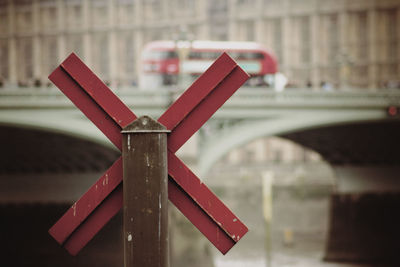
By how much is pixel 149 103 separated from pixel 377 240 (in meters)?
10.7

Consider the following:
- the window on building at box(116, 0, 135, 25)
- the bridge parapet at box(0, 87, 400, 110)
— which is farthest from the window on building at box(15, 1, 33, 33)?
the bridge parapet at box(0, 87, 400, 110)

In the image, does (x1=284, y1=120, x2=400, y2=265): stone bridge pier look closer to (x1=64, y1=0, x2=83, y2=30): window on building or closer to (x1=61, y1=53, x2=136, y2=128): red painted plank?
(x1=61, y1=53, x2=136, y2=128): red painted plank

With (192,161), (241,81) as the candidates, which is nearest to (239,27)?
(192,161)

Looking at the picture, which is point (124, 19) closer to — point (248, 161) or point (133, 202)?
point (248, 161)

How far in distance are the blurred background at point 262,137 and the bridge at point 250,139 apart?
0.04 meters

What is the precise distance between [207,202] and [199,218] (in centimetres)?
6

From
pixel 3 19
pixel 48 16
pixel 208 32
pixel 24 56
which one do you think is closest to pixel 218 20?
pixel 208 32

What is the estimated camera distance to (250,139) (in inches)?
744

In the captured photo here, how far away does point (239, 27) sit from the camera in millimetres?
47875

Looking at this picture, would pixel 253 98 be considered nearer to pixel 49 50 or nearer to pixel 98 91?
pixel 98 91

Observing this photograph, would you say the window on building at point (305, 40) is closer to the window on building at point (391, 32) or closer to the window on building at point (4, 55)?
the window on building at point (391, 32)

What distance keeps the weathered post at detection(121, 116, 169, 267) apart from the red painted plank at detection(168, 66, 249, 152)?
0.10 meters

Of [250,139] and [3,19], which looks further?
[3,19]

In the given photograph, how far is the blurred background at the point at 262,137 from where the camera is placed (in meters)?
18.8
